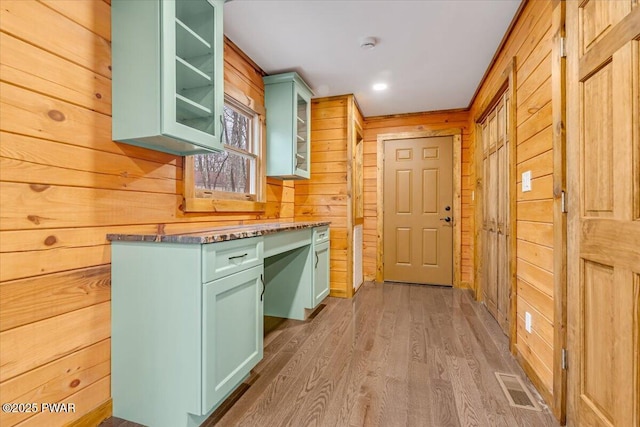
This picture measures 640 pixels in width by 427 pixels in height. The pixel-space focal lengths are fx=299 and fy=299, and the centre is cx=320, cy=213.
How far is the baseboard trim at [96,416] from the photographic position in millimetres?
1327

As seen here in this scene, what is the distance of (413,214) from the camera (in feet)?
13.7

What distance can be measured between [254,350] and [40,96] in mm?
1561

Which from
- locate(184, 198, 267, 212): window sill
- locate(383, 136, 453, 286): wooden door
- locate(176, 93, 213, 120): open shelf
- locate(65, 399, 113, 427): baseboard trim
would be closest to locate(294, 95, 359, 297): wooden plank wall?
locate(184, 198, 267, 212): window sill

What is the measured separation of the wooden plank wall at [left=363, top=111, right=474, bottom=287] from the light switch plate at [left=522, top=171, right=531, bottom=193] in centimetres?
192

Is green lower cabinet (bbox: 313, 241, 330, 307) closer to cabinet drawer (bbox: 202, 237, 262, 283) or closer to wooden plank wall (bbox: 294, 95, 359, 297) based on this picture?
wooden plank wall (bbox: 294, 95, 359, 297)

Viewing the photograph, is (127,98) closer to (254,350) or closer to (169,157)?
(169,157)

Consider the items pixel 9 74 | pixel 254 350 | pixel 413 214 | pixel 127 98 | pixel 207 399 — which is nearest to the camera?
pixel 9 74

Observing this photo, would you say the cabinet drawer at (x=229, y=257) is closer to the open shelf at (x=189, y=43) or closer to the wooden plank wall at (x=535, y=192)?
the open shelf at (x=189, y=43)

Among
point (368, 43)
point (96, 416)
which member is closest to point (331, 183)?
point (368, 43)

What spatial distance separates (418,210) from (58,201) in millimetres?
3815

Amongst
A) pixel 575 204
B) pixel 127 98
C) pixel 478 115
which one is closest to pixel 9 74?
pixel 127 98

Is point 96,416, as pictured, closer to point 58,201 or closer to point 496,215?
point 58,201

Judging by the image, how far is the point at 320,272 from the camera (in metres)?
2.97

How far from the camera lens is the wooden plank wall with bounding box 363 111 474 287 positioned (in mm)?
3998
